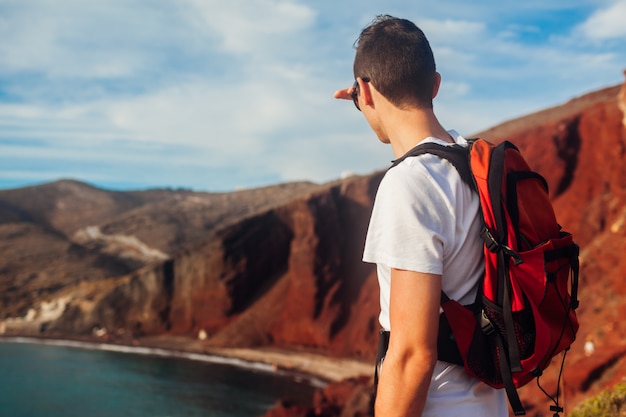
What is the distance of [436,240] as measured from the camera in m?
1.88

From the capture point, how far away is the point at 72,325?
164 feet

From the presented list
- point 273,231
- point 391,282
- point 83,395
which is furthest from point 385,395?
point 273,231

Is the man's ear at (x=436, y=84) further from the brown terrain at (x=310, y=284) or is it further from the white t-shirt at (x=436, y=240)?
the brown terrain at (x=310, y=284)

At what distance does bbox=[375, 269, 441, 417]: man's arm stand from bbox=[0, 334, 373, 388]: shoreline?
30.6m

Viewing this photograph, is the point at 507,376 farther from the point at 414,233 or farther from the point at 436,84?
the point at 436,84

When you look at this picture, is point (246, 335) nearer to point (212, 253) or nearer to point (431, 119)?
point (212, 253)

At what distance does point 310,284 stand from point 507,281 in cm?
3875

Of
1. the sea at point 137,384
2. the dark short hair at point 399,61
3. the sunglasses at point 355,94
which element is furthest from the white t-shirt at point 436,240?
the sea at point 137,384

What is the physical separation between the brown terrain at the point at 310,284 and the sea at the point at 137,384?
93.5 inches

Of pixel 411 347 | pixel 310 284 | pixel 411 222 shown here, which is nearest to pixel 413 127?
pixel 411 222

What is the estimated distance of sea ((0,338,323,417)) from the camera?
29.9 m

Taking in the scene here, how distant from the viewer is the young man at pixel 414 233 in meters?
1.82

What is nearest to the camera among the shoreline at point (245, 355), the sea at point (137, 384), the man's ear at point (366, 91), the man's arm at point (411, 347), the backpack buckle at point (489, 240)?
the man's arm at point (411, 347)

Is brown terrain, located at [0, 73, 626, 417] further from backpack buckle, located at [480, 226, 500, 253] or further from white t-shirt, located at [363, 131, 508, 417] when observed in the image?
backpack buckle, located at [480, 226, 500, 253]
